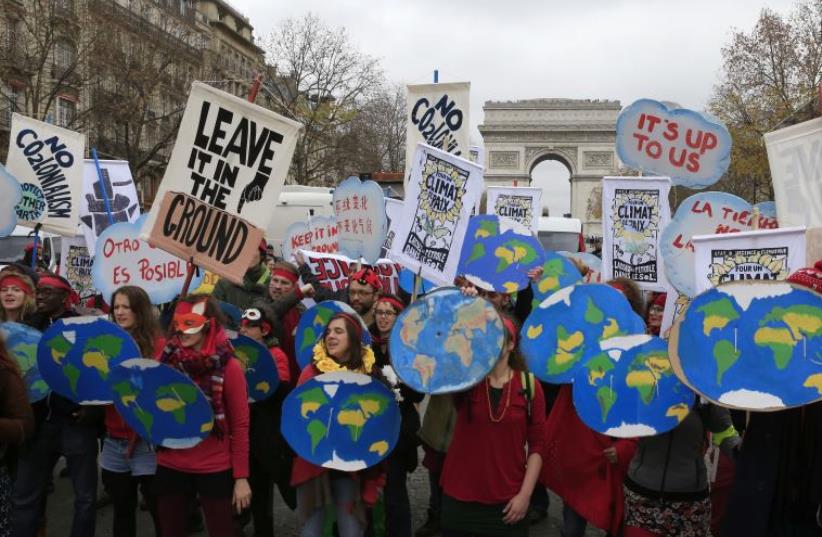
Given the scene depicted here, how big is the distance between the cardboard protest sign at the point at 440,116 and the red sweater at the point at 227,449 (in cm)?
318

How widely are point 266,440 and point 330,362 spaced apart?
3.43 feet

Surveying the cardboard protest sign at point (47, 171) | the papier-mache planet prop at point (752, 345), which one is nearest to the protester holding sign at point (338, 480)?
the papier-mache planet prop at point (752, 345)

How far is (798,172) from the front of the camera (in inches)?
184

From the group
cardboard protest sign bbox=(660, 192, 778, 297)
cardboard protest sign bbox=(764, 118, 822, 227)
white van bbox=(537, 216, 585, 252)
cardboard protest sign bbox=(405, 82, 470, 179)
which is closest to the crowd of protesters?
cardboard protest sign bbox=(660, 192, 778, 297)

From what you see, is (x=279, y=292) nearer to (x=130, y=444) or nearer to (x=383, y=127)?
(x=130, y=444)

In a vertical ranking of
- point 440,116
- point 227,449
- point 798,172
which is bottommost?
point 227,449

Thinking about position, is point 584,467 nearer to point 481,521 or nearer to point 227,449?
point 481,521

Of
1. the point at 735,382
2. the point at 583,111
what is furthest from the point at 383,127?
the point at 735,382

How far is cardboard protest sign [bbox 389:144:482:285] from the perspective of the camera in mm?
5320

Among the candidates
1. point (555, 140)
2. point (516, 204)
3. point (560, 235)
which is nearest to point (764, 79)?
point (560, 235)

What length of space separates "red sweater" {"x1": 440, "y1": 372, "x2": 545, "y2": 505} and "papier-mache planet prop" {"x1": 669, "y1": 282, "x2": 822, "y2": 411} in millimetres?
872

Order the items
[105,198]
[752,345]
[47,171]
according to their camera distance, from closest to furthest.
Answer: [752,345] < [47,171] < [105,198]

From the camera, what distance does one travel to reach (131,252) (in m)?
6.50

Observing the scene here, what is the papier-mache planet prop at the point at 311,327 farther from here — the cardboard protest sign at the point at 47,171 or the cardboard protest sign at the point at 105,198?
the cardboard protest sign at the point at 105,198
